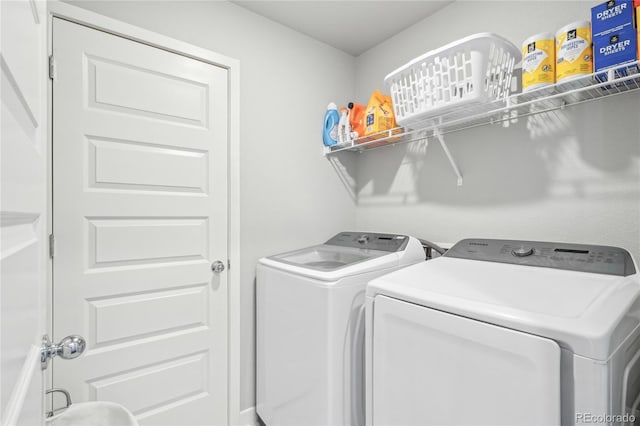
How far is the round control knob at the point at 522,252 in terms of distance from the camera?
1442mm

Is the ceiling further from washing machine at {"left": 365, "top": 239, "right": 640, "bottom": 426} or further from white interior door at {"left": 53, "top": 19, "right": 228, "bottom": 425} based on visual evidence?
washing machine at {"left": 365, "top": 239, "right": 640, "bottom": 426}

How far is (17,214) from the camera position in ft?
1.39

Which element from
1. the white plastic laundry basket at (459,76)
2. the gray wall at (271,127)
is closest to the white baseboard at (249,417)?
the gray wall at (271,127)

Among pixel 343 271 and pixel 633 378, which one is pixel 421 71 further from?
pixel 633 378

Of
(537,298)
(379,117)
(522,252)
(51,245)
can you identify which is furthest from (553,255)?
(51,245)

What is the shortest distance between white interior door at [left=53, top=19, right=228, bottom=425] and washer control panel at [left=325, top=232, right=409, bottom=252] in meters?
0.81

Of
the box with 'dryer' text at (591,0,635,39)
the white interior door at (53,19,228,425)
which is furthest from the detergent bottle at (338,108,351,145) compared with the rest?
the box with 'dryer' text at (591,0,635,39)

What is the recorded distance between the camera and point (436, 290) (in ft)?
3.70

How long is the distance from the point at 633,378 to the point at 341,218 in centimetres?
188

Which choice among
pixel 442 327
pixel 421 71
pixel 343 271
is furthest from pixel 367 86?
pixel 442 327

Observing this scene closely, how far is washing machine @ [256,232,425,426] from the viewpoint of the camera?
1.49 m

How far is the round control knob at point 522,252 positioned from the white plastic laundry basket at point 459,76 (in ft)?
2.32

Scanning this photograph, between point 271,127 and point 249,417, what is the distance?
1899 mm

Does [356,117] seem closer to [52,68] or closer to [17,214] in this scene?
[52,68]
